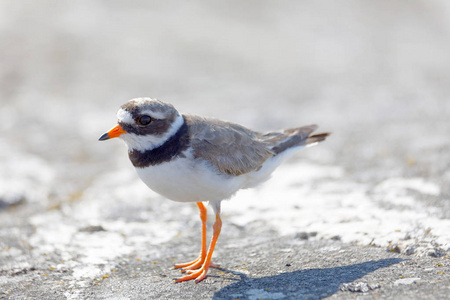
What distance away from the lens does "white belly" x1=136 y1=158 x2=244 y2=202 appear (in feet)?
17.9

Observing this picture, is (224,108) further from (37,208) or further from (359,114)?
(37,208)

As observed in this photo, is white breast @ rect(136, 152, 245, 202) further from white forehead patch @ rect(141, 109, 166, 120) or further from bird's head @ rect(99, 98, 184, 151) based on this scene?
white forehead patch @ rect(141, 109, 166, 120)

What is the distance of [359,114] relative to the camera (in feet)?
41.4

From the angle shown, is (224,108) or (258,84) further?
(258,84)

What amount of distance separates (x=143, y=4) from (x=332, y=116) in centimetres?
1084

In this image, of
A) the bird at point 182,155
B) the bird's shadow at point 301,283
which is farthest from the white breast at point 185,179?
the bird's shadow at point 301,283

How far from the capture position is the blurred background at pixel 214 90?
839cm

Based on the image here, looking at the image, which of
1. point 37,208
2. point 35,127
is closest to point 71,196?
point 37,208

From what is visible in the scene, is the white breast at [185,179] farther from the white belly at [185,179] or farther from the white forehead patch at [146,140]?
the white forehead patch at [146,140]

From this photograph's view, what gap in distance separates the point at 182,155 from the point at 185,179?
266mm

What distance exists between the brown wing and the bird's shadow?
1299mm

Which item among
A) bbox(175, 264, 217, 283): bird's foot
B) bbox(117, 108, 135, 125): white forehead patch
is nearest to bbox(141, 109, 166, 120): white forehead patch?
bbox(117, 108, 135, 125): white forehead patch

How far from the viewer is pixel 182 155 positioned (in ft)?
18.1

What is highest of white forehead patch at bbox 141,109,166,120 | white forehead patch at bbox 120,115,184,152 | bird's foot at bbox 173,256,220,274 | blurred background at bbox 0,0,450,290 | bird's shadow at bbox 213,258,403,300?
Answer: blurred background at bbox 0,0,450,290
